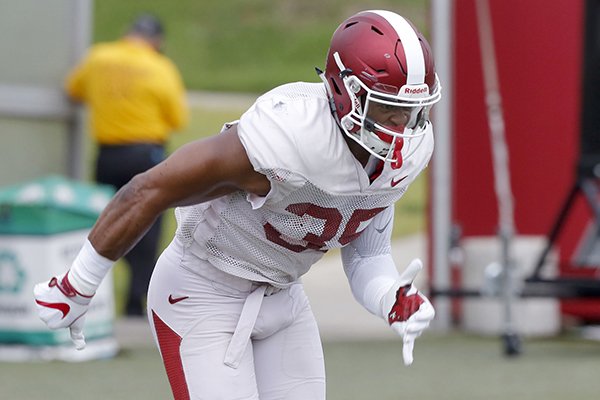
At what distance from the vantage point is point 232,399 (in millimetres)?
3619

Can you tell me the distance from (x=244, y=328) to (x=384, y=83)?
0.78 metres

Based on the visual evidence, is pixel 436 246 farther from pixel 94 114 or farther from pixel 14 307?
pixel 14 307

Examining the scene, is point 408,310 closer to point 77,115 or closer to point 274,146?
point 274,146

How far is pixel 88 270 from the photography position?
3.73m

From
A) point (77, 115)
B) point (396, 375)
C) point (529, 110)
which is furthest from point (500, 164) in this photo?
point (77, 115)

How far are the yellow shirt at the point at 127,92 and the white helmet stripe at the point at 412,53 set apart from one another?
494cm

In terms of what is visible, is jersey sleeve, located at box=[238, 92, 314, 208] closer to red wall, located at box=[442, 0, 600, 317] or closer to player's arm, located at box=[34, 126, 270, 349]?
player's arm, located at box=[34, 126, 270, 349]

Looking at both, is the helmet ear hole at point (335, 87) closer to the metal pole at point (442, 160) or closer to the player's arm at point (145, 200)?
the player's arm at point (145, 200)

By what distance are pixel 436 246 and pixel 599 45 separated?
1.91m

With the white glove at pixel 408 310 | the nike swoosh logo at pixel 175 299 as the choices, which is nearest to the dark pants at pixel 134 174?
the nike swoosh logo at pixel 175 299

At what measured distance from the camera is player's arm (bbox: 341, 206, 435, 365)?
355 centimetres

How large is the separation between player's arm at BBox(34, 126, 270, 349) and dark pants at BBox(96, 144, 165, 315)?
4.72 meters

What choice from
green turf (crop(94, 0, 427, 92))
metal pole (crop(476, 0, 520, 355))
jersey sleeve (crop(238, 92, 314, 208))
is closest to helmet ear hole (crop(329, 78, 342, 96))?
jersey sleeve (crop(238, 92, 314, 208))

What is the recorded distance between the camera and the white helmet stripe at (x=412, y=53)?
3527 millimetres
